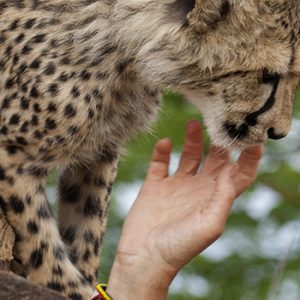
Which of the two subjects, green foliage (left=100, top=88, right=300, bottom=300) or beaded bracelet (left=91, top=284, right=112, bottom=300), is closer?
beaded bracelet (left=91, top=284, right=112, bottom=300)

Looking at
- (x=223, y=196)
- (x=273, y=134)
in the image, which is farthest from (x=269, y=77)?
(x=223, y=196)

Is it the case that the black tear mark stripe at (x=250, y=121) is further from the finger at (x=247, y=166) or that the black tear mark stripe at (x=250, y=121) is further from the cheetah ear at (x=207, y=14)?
the cheetah ear at (x=207, y=14)

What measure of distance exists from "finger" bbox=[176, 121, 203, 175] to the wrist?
1.14 feet

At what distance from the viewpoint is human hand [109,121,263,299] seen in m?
4.48

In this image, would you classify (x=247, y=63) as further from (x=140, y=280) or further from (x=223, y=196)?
(x=140, y=280)

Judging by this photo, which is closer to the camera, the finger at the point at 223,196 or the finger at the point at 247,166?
the finger at the point at 223,196

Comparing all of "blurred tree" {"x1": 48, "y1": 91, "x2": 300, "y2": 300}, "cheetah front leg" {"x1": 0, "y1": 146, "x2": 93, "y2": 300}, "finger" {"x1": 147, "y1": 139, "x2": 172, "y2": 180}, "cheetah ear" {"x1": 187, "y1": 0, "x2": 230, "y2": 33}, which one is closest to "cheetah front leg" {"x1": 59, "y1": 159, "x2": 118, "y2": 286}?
"cheetah front leg" {"x1": 0, "y1": 146, "x2": 93, "y2": 300}

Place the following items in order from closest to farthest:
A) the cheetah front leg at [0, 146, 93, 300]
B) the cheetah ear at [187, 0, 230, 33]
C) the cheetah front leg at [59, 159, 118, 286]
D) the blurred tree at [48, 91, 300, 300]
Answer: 1. the cheetah ear at [187, 0, 230, 33]
2. the cheetah front leg at [0, 146, 93, 300]
3. the cheetah front leg at [59, 159, 118, 286]
4. the blurred tree at [48, 91, 300, 300]

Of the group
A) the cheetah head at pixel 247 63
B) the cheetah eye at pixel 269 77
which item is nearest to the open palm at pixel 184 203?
the cheetah head at pixel 247 63

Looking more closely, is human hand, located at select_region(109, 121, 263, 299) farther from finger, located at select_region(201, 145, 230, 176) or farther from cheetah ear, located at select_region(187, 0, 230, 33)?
cheetah ear, located at select_region(187, 0, 230, 33)

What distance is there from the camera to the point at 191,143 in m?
4.64

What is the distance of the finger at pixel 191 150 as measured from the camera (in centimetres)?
462

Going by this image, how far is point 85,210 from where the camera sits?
530 centimetres

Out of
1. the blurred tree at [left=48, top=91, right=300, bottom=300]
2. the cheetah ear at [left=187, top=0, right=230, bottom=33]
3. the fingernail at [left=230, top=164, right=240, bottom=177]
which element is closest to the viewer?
the cheetah ear at [left=187, top=0, right=230, bottom=33]
